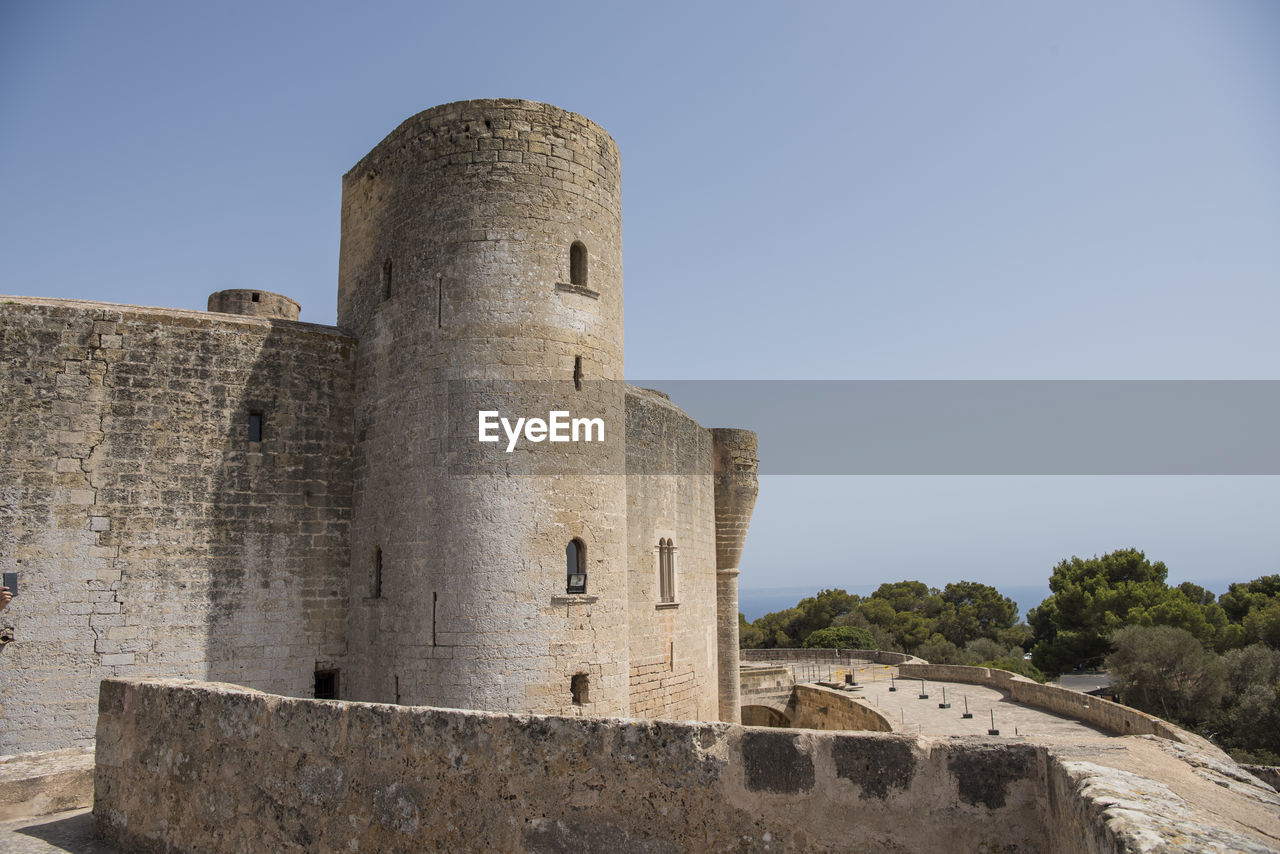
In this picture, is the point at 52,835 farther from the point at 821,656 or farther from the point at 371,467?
the point at 821,656

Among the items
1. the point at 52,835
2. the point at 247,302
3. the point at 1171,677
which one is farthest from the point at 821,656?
the point at 52,835

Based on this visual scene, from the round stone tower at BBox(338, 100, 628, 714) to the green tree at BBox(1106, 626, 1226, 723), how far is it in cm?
2832

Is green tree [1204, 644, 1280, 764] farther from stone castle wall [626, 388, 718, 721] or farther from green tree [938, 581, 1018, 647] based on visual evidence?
green tree [938, 581, 1018, 647]

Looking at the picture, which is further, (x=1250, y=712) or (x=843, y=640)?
(x=843, y=640)

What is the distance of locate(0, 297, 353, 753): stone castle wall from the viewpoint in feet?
35.9

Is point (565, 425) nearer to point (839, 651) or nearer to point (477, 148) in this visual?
point (477, 148)

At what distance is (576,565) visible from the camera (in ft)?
38.9

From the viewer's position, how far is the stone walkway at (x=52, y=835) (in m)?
5.72

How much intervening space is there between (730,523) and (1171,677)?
21.6 m

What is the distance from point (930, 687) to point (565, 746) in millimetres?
30923

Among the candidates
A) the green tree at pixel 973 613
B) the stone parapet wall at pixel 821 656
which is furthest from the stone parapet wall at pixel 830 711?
the green tree at pixel 973 613

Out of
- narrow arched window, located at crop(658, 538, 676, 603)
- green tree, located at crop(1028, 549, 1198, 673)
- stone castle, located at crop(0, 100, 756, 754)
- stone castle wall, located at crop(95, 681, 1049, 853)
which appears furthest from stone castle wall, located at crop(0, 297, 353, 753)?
green tree, located at crop(1028, 549, 1198, 673)

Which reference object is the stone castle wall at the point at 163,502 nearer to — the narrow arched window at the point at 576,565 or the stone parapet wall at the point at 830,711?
the narrow arched window at the point at 576,565

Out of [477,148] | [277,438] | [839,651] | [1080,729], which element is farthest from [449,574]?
[839,651]
